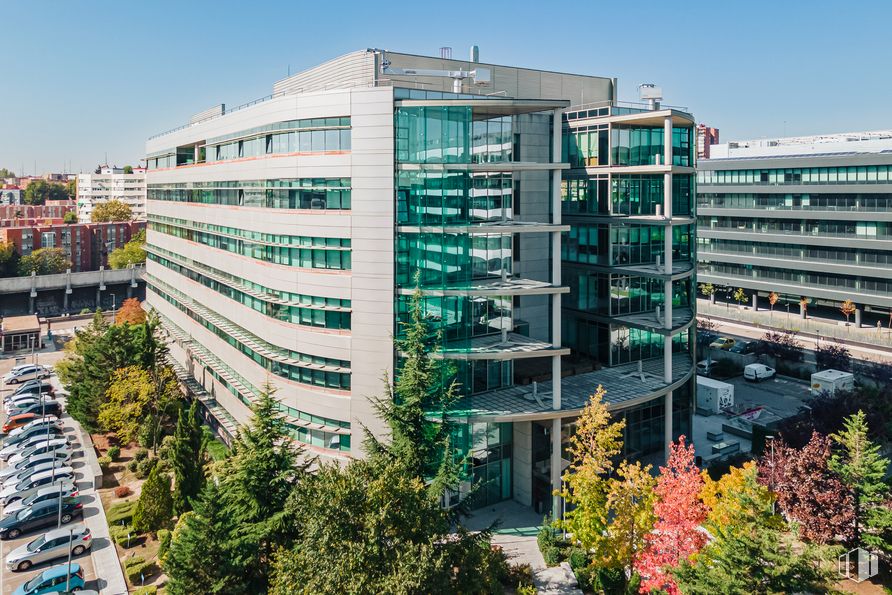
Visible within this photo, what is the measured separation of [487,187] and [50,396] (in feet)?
144

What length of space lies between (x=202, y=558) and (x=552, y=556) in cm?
1491

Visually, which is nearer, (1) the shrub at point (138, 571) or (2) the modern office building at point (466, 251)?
(1) the shrub at point (138, 571)

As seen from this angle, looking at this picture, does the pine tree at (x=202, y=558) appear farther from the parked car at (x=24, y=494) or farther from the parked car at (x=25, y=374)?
the parked car at (x=25, y=374)

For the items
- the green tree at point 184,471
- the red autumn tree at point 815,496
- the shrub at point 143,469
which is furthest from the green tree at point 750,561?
the shrub at point 143,469

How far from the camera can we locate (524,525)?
33.1 m

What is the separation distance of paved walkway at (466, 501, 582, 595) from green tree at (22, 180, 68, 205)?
195 meters

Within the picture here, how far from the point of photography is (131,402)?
4438 centimetres

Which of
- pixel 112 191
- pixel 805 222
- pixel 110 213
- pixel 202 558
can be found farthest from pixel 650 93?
pixel 112 191

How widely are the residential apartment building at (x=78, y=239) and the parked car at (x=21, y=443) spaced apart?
70.0 m

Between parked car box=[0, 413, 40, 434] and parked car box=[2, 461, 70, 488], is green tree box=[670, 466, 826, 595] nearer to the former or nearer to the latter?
parked car box=[2, 461, 70, 488]

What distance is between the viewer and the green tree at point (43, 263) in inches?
3871

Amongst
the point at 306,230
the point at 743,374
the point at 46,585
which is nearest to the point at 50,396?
the point at 46,585

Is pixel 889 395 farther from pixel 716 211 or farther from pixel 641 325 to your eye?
pixel 716 211

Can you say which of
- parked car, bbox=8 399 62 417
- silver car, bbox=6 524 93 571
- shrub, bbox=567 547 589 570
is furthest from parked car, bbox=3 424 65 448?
shrub, bbox=567 547 589 570
